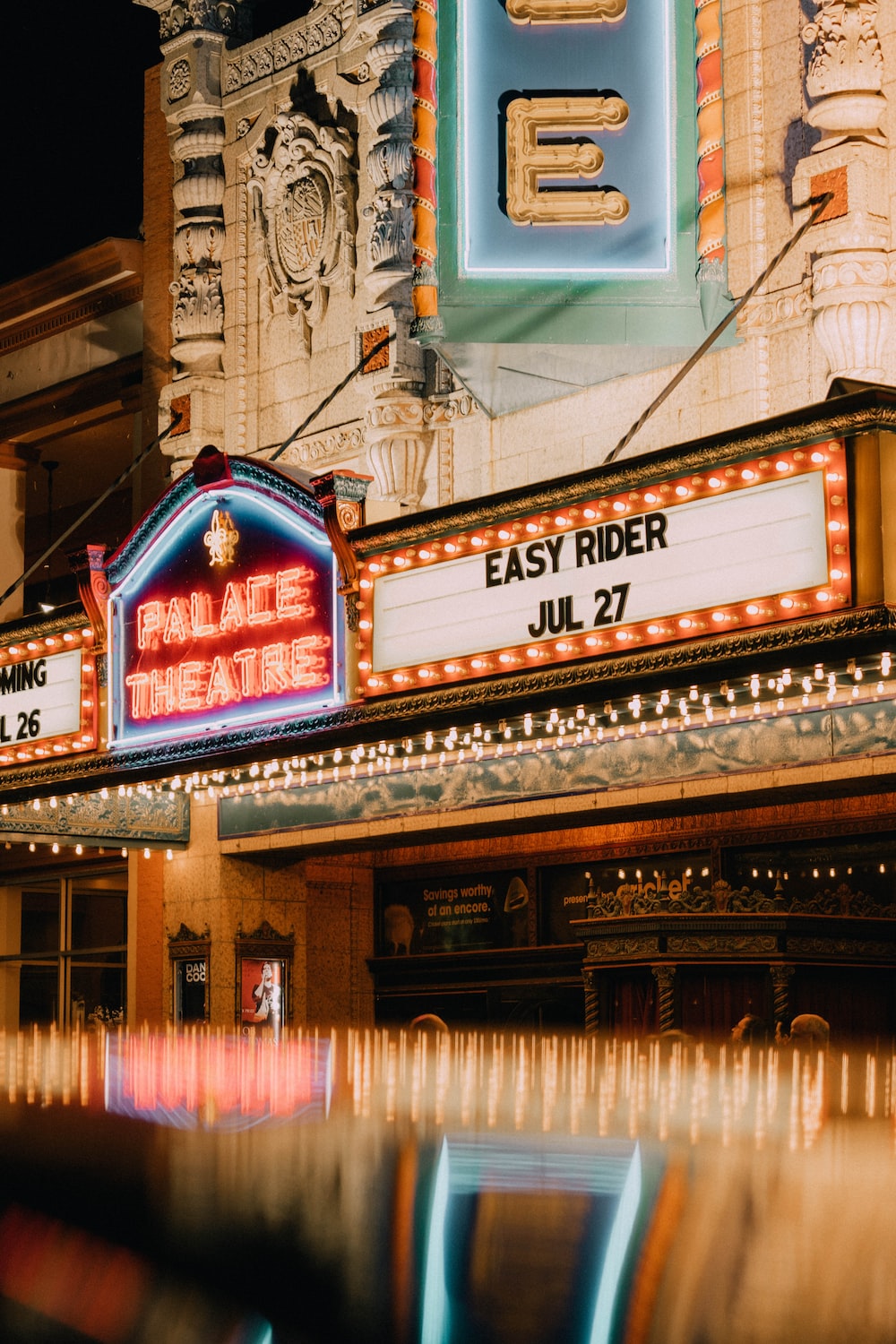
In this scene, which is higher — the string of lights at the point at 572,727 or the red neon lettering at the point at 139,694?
the red neon lettering at the point at 139,694

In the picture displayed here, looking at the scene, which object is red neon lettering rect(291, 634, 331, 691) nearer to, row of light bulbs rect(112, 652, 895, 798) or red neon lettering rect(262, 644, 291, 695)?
red neon lettering rect(262, 644, 291, 695)

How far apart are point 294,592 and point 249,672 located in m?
0.78

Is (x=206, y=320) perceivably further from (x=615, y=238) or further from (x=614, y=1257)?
(x=614, y=1257)

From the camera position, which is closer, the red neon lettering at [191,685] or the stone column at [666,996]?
the stone column at [666,996]

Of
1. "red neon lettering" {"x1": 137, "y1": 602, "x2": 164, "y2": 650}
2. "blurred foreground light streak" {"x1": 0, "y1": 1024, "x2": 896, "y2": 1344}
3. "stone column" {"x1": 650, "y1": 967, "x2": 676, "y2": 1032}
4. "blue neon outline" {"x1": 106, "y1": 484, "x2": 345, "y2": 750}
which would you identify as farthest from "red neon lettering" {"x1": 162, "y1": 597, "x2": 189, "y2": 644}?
"blurred foreground light streak" {"x1": 0, "y1": 1024, "x2": 896, "y2": 1344}

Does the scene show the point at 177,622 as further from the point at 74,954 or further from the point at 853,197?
the point at 74,954

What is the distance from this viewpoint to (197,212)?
60.0 feet

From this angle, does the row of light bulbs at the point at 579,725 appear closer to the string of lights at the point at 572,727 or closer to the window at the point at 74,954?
the string of lights at the point at 572,727

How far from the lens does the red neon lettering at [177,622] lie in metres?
14.0

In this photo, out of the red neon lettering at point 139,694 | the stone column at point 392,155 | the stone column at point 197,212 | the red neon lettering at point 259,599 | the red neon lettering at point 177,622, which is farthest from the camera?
the stone column at point 197,212

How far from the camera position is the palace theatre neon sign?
12.9 m

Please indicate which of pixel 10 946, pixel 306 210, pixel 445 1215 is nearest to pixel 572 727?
pixel 306 210

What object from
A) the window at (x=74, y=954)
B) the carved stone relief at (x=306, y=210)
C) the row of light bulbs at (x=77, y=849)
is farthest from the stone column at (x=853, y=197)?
the window at (x=74, y=954)

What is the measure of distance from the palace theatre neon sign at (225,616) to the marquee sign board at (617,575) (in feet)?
2.24
